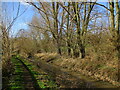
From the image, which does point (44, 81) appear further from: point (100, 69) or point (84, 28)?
point (84, 28)

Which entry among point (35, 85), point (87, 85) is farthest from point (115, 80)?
point (35, 85)

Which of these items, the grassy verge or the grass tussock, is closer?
the grassy verge

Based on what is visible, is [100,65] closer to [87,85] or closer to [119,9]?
[87,85]

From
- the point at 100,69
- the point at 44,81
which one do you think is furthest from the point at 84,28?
the point at 44,81

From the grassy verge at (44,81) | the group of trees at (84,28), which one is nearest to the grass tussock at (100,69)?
the group of trees at (84,28)

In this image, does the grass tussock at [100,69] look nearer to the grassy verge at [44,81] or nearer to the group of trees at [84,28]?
the group of trees at [84,28]

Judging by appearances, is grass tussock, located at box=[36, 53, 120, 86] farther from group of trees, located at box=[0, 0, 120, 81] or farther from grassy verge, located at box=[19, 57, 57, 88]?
grassy verge, located at box=[19, 57, 57, 88]

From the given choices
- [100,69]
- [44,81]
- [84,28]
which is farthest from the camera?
[84,28]

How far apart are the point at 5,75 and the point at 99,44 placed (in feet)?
22.4

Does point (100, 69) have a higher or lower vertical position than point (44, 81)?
higher

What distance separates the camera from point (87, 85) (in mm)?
6492

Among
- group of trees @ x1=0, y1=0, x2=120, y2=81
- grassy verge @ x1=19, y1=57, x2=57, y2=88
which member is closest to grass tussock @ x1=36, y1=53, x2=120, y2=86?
group of trees @ x1=0, y1=0, x2=120, y2=81

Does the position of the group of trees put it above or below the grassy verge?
above

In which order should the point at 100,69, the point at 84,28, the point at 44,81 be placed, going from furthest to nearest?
the point at 84,28, the point at 100,69, the point at 44,81
